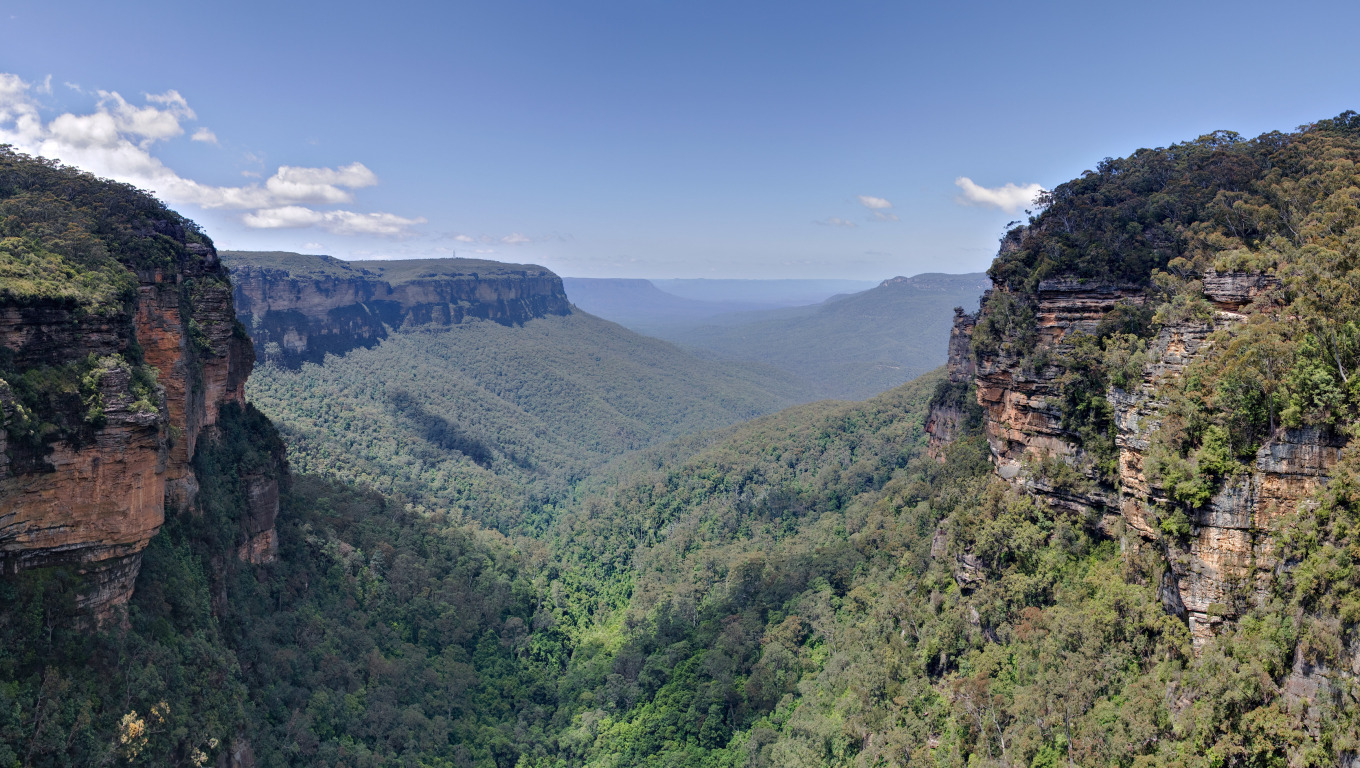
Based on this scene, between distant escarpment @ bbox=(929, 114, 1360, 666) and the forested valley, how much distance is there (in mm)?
102

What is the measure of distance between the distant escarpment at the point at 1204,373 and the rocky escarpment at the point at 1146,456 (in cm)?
5

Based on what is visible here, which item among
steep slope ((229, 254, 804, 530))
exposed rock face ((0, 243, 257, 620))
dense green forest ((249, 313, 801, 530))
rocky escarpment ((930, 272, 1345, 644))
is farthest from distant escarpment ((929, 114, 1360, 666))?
steep slope ((229, 254, 804, 530))

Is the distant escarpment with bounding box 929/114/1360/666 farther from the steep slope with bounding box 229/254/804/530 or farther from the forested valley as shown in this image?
the steep slope with bounding box 229/254/804/530

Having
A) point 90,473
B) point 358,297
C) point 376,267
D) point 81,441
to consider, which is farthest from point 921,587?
point 376,267

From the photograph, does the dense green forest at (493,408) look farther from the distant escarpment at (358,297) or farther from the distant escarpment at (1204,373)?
the distant escarpment at (1204,373)

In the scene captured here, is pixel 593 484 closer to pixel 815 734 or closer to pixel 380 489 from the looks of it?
pixel 380 489

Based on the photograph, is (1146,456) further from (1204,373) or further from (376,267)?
(376,267)

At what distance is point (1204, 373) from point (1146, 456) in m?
2.75

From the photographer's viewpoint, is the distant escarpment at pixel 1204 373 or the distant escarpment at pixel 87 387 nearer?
the distant escarpment at pixel 1204 373

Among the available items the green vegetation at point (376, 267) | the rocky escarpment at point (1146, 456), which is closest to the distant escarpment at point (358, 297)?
the green vegetation at point (376, 267)

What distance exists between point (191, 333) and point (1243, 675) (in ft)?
135

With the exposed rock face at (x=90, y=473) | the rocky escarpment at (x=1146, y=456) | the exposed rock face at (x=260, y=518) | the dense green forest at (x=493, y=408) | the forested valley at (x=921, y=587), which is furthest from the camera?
the dense green forest at (x=493, y=408)

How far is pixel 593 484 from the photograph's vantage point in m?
113

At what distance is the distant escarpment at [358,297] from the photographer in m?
100
